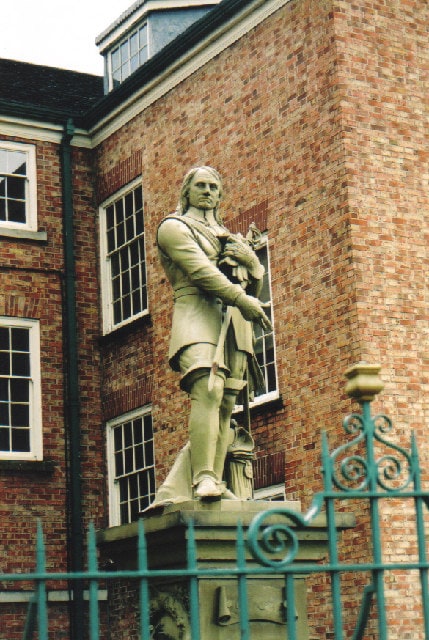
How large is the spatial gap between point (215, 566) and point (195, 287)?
1.81m

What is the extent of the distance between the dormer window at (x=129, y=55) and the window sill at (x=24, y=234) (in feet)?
11.8

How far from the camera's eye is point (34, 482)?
1791cm

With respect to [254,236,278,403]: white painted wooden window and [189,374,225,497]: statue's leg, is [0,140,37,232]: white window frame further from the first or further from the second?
[189,374,225,497]: statue's leg

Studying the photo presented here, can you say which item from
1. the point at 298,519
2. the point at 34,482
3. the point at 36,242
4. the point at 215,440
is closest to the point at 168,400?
the point at 34,482

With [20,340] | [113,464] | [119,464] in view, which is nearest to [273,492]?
[119,464]

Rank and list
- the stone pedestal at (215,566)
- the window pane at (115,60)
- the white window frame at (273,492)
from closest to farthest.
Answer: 1. the stone pedestal at (215,566)
2. the white window frame at (273,492)
3. the window pane at (115,60)

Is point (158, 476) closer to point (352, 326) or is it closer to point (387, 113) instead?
point (352, 326)

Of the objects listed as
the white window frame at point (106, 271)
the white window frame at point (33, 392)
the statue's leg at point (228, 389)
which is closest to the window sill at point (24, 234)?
the white window frame at point (106, 271)

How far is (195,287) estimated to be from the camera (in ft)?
24.9

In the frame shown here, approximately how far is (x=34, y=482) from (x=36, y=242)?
384 centimetres

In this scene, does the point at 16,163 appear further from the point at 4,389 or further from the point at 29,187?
the point at 4,389

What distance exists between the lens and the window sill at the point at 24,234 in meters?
18.8

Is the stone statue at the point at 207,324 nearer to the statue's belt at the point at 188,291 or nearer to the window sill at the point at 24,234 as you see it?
the statue's belt at the point at 188,291

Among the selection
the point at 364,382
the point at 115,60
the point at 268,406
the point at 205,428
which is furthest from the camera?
the point at 115,60
